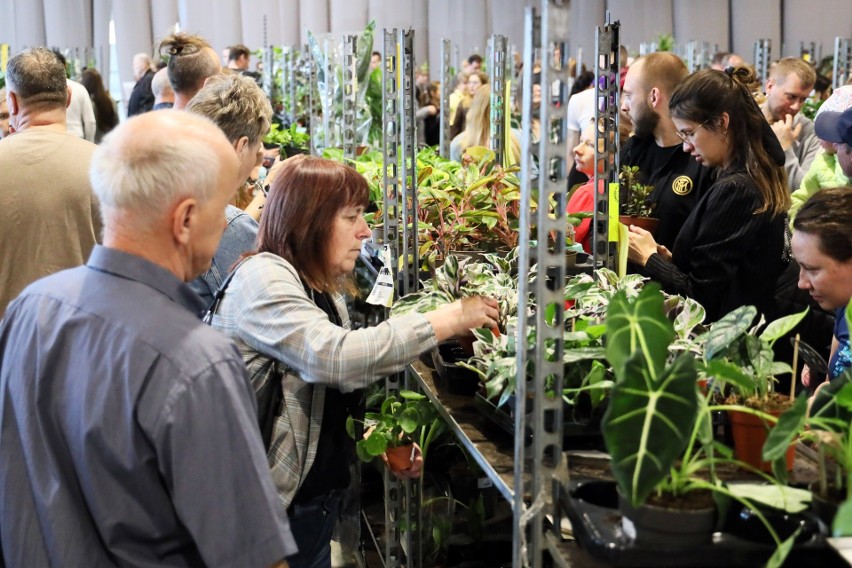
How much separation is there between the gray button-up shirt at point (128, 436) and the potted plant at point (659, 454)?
0.50m

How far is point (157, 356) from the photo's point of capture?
4.46ft

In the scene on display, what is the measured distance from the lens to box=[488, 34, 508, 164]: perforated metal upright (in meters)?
4.11

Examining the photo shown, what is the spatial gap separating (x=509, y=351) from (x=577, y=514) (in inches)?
20.2

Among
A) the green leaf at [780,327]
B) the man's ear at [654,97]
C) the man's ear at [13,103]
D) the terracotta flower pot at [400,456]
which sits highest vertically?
the man's ear at [13,103]

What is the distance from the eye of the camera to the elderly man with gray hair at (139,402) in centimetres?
137

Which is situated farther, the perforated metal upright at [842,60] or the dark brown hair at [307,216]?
the perforated metal upright at [842,60]

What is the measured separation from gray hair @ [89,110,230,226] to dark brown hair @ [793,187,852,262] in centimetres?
137

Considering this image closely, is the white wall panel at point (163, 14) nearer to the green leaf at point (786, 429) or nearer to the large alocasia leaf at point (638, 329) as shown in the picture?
the large alocasia leaf at point (638, 329)

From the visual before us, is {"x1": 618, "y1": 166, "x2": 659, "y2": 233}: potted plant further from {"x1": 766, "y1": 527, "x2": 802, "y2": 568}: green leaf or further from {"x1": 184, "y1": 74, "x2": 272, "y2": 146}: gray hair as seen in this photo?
{"x1": 766, "y1": 527, "x2": 802, "y2": 568}: green leaf

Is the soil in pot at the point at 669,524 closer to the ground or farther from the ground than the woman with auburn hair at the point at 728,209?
closer to the ground

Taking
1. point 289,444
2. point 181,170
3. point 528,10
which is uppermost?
point 528,10

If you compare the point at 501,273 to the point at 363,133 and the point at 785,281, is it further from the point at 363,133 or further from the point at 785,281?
the point at 363,133

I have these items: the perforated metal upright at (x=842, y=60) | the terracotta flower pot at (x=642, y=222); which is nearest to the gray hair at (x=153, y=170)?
the terracotta flower pot at (x=642, y=222)

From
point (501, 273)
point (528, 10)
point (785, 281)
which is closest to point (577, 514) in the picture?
point (528, 10)
